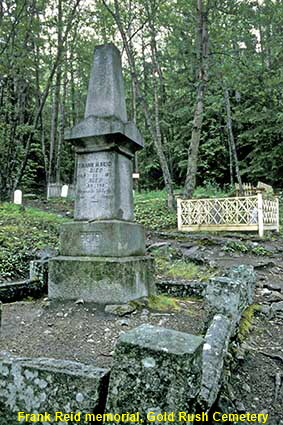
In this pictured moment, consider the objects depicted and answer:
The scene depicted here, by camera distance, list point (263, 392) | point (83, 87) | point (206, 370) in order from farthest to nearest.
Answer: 1. point (83, 87)
2. point (263, 392)
3. point (206, 370)

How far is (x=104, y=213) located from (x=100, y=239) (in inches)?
15.8

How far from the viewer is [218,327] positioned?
2982 millimetres

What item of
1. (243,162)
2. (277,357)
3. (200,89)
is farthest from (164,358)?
(243,162)

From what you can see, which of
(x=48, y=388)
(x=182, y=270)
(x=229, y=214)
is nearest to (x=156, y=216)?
(x=229, y=214)

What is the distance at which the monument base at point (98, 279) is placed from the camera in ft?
13.5

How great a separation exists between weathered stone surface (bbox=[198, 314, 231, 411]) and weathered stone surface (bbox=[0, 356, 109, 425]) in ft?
2.17

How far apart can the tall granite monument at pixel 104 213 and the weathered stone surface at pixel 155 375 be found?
7.80 feet

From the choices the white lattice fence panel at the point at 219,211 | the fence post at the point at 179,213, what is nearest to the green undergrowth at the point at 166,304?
the white lattice fence panel at the point at 219,211

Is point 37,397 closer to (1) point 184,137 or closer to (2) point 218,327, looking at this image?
(2) point 218,327

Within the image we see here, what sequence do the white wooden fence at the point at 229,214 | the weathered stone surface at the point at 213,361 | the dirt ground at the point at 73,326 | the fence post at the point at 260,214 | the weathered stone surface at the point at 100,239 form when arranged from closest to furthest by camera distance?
the weathered stone surface at the point at 213,361 → the dirt ground at the point at 73,326 → the weathered stone surface at the point at 100,239 → the fence post at the point at 260,214 → the white wooden fence at the point at 229,214

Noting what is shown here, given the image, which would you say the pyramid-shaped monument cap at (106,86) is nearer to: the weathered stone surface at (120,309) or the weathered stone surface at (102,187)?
the weathered stone surface at (102,187)

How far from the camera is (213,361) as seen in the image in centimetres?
246

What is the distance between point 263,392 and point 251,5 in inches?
576

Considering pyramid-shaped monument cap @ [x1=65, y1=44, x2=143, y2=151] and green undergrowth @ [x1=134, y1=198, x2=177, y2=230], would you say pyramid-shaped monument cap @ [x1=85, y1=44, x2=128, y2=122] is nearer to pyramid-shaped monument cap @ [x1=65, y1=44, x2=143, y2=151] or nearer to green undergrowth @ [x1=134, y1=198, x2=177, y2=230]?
pyramid-shaped monument cap @ [x1=65, y1=44, x2=143, y2=151]
